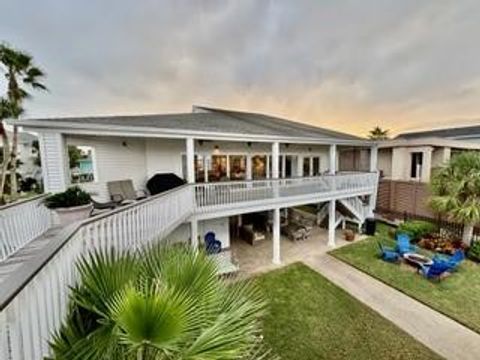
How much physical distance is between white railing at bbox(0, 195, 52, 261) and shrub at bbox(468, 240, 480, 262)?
16686 mm

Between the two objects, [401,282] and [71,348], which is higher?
[71,348]

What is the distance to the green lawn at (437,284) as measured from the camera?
25.7 ft

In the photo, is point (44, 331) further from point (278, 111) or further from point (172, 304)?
point (278, 111)

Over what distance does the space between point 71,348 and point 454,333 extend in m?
9.42

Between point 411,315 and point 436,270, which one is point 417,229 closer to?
point 436,270

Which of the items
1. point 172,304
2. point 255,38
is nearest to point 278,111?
point 255,38

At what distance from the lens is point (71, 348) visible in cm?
198

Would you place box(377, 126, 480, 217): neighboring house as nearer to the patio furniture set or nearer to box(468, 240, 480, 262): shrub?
box(468, 240, 480, 262): shrub

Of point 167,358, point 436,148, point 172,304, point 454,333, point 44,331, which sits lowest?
point 454,333

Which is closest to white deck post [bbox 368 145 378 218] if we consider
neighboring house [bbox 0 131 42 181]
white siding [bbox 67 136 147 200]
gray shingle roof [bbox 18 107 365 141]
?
gray shingle roof [bbox 18 107 365 141]

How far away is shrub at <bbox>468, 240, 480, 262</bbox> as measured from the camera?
11.2 metres

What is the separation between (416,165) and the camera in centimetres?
1681

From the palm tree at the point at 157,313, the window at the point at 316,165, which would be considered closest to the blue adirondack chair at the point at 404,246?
the window at the point at 316,165

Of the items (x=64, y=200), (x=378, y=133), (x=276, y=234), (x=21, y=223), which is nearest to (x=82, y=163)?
(x=64, y=200)
